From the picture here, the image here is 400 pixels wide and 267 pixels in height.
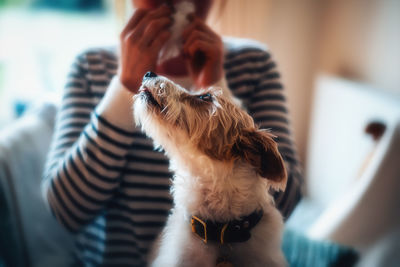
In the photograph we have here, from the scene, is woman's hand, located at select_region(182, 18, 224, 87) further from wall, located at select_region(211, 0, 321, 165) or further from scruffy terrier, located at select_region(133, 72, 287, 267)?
wall, located at select_region(211, 0, 321, 165)

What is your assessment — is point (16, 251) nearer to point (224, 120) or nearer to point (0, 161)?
point (0, 161)

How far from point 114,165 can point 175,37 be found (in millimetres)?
307

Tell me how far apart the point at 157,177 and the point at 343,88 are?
1329mm

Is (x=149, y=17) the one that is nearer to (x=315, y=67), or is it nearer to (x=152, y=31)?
(x=152, y=31)

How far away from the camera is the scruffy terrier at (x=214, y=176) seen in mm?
523

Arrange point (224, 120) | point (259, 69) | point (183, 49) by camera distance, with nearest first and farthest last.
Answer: point (224, 120)
point (183, 49)
point (259, 69)

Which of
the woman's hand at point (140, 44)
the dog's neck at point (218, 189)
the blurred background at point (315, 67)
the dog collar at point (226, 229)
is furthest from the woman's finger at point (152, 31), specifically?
the blurred background at point (315, 67)

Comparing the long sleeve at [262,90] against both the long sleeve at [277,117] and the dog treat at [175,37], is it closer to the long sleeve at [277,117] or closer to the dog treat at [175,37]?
the long sleeve at [277,117]

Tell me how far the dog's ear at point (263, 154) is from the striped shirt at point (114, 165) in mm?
97

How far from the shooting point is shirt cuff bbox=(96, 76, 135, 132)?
1.95 ft

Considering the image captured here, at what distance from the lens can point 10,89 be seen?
6.23 feet

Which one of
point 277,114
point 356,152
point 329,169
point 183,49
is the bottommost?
point 329,169

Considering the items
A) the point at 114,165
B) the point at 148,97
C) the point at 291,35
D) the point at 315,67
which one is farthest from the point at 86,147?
the point at 315,67

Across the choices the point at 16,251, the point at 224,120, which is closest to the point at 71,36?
the point at 16,251
